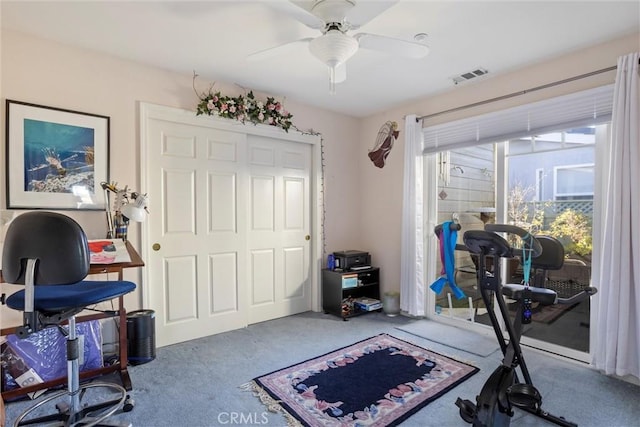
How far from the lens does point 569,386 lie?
2328mm

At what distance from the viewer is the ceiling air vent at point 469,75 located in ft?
9.91

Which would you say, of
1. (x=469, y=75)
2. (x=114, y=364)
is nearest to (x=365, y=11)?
(x=469, y=75)

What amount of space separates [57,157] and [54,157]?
18mm

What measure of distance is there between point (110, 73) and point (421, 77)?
8.85ft

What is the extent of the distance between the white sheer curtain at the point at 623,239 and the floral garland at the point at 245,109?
2809mm

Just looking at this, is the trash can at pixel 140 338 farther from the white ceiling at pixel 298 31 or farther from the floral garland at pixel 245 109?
the white ceiling at pixel 298 31

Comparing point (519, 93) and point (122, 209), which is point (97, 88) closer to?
point (122, 209)

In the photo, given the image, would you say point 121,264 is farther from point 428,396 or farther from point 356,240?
point 356,240

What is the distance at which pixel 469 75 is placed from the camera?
3.11 metres

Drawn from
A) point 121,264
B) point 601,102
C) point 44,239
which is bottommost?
point 121,264

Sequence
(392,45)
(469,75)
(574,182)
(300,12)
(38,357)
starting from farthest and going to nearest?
(469,75) < (574,182) < (38,357) < (300,12) < (392,45)

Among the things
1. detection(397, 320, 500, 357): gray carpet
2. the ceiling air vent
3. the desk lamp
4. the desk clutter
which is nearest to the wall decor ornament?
the ceiling air vent

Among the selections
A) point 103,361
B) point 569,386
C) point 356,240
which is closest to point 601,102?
point 569,386

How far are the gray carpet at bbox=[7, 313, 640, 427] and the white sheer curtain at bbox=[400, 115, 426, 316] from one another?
1.69ft
